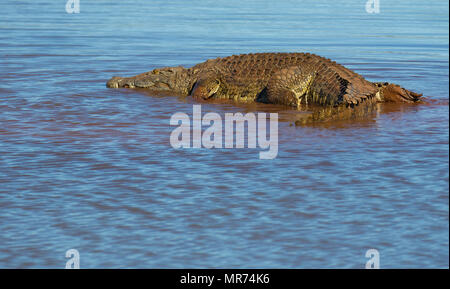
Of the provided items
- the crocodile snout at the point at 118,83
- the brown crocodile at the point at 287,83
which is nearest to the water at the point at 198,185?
the crocodile snout at the point at 118,83

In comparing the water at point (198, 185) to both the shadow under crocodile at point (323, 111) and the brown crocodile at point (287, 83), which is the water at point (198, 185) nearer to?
the shadow under crocodile at point (323, 111)

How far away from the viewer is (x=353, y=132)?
9008 mm

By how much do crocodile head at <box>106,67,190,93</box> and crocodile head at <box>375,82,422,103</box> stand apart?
3458 mm

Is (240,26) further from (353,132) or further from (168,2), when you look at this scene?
(353,132)

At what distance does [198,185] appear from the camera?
6668mm

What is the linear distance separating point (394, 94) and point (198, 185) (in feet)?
18.3

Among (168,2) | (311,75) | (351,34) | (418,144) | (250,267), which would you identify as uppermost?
(168,2)

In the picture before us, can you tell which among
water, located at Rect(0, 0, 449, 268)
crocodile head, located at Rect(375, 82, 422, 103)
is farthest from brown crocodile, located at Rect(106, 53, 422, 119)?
water, located at Rect(0, 0, 449, 268)

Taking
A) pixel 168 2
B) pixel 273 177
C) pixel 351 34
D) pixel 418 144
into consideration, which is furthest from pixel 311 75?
pixel 168 2

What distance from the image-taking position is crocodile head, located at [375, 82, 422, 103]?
440 inches

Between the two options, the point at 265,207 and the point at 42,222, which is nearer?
the point at 42,222

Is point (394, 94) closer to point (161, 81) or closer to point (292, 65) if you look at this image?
point (292, 65)

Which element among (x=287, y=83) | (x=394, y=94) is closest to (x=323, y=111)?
(x=287, y=83)

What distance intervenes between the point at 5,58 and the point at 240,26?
29.6 ft
